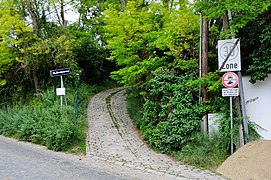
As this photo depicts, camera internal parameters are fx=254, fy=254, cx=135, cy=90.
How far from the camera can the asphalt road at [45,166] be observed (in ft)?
19.9

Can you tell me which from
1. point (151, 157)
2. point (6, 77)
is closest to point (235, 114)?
point (151, 157)

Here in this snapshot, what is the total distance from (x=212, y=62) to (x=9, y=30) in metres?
9.70

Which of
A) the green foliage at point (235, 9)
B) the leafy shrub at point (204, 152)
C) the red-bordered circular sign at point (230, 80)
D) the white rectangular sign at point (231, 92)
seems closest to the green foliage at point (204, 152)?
the leafy shrub at point (204, 152)

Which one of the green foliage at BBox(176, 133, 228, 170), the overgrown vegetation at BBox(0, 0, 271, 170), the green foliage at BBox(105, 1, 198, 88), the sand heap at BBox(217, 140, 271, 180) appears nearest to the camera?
the sand heap at BBox(217, 140, 271, 180)

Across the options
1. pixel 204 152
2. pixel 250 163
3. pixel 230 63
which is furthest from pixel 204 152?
pixel 230 63

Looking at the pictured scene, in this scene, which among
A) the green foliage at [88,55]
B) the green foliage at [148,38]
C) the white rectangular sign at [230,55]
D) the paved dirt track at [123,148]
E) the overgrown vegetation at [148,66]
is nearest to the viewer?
the paved dirt track at [123,148]

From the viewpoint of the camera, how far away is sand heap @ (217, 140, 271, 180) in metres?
5.83

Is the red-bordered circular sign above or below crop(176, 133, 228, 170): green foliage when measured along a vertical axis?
above

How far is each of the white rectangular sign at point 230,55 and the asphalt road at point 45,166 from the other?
13.4ft

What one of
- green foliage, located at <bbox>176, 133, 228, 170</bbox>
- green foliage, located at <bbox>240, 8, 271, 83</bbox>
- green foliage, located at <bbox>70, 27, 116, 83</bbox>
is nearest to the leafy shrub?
green foliage, located at <bbox>176, 133, 228, 170</bbox>

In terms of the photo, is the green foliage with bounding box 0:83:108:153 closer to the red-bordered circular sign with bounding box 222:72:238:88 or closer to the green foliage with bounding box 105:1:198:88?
the green foliage with bounding box 105:1:198:88

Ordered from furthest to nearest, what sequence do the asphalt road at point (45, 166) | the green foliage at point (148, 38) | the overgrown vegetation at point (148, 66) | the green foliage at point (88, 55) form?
the green foliage at point (88, 55) → the green foliage at point (148, 38) → the overgrown vegetation at point (148, 66) → the asphalt road at point (45, 166)

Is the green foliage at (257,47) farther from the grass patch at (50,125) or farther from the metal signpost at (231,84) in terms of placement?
the grass patch at (50,125)

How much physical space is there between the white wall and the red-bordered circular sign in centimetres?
83
